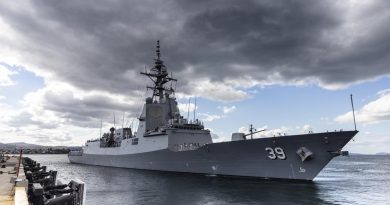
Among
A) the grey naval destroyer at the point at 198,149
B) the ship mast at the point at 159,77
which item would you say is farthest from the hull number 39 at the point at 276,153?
the ship mast at the point at 159,77

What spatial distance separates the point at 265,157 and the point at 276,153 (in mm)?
1017

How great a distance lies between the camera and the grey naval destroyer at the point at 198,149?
19938mm

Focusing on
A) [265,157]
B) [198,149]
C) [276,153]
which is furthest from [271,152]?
[198,149]

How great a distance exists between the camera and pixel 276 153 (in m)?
20.9

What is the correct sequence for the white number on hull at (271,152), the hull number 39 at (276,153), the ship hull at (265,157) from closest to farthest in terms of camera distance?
the ship hull at (265,157) < the hull number 39 at (276,153) < the white number on hull at (271,152)

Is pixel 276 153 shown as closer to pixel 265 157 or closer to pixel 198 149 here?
pixel 265 157


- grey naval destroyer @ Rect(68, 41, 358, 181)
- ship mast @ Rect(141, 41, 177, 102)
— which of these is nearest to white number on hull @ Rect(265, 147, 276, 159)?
grey naval destroyer @ Rect(68, 41, 358, 181)

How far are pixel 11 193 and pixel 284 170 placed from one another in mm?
16790

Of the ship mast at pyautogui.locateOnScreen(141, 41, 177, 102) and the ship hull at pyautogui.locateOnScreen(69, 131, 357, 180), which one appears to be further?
the ship mast at pyautogui.locateOnScreen(141, 41, 177, 102)

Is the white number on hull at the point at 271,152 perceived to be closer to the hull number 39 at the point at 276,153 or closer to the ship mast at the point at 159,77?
the hull number 39 at the point at 276,153

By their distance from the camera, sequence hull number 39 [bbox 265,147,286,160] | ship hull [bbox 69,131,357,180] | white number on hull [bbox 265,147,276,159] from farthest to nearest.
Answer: white number on hull [bbox 265,147,276,159] < hull number 39 [bbox 265,147,286,160] < ship hull [bbox 69,131,357,180]

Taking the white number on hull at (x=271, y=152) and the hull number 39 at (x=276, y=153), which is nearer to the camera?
the hull number 39 at (x=276, y=153)

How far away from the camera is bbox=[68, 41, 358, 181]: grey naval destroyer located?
19938 mm

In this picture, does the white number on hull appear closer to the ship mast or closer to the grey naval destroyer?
the grey naval destroyer
